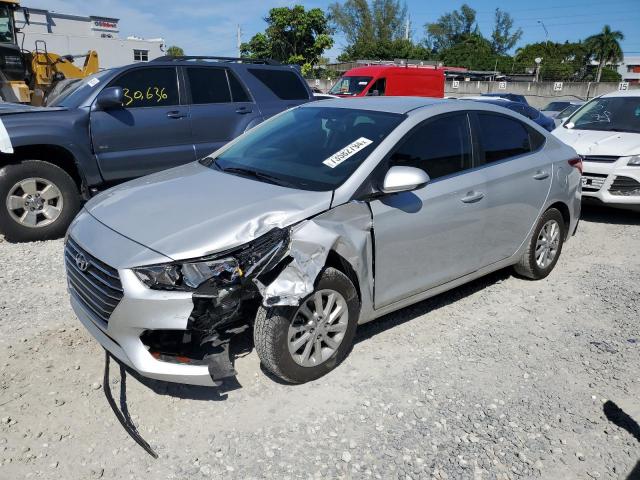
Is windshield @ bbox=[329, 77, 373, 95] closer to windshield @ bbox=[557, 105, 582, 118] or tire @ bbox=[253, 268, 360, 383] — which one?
windshield @ bbox=[557, 105, 582, 118]

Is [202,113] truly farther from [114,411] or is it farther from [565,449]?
[565,449]

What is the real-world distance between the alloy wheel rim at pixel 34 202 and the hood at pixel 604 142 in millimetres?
6546

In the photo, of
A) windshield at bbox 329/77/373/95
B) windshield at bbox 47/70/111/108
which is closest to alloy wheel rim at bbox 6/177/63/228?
windshield at bbox 47/70/111/108

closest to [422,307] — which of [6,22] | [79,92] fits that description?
[79,92]

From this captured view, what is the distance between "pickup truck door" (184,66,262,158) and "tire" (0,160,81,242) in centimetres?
163

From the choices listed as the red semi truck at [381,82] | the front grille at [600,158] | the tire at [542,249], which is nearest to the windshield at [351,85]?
the red semi truck at [381,82]

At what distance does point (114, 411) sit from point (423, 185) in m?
2.27

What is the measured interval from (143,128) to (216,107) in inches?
41.2

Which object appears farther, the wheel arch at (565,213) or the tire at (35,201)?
the tire at (35,201)

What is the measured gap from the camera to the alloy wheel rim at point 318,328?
3045mm

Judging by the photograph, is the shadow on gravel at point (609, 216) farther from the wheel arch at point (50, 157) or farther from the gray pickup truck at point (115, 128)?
the wheel arch at point (50, 157)

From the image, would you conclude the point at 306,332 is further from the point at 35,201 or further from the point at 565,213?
the point at 35,201

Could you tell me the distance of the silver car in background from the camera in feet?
9.04

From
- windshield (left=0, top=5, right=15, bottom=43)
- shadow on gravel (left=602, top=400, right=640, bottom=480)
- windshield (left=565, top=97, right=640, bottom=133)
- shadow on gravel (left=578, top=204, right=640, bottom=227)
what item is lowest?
shadow on gravel (left=602, top=400, right=640, bottom=480)
